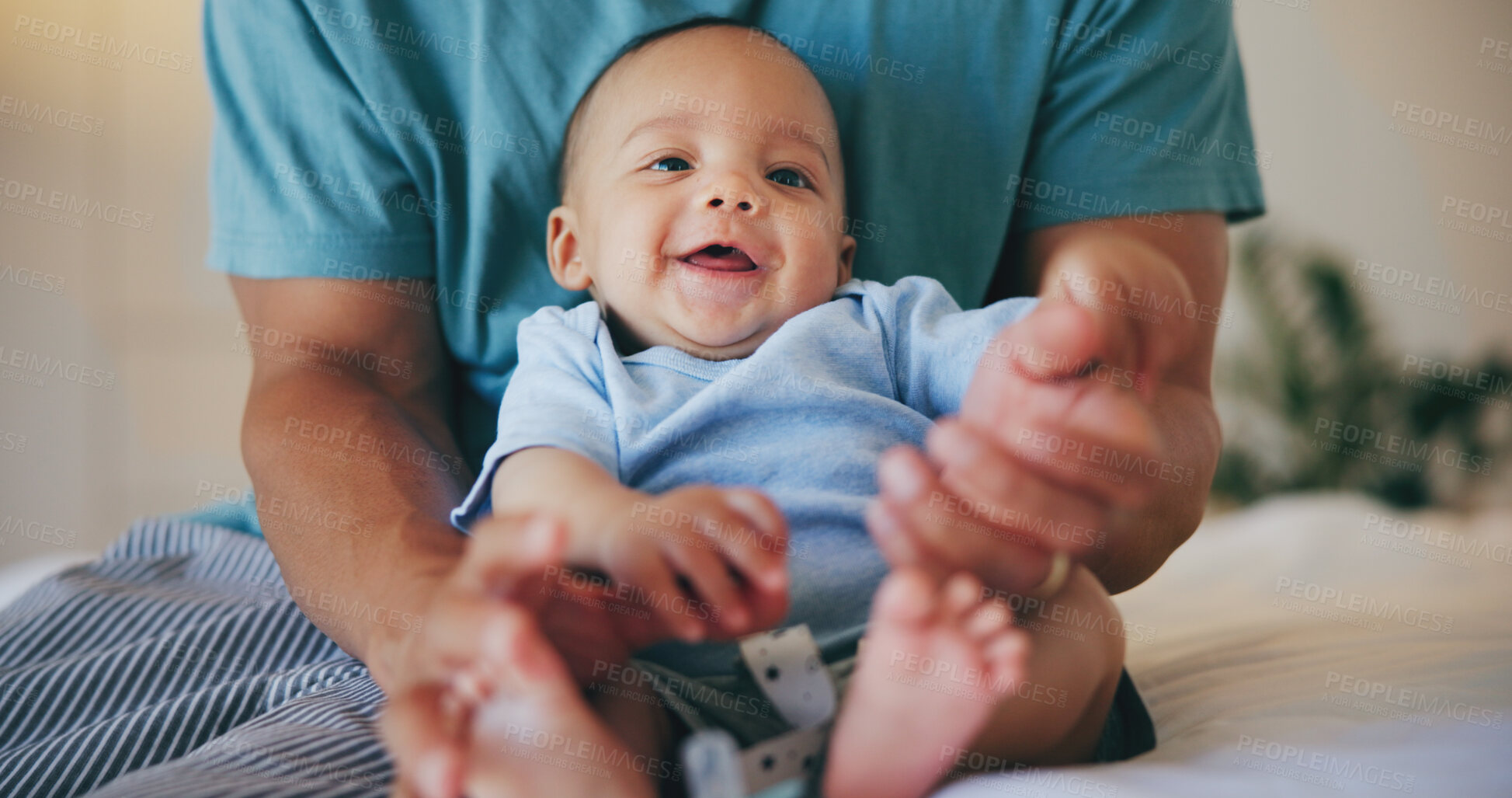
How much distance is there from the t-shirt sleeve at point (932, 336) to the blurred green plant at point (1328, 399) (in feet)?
8.07

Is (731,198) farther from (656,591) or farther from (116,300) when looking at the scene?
(116,300)

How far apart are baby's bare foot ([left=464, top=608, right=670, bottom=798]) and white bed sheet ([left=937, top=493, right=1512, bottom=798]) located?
0.62 feet

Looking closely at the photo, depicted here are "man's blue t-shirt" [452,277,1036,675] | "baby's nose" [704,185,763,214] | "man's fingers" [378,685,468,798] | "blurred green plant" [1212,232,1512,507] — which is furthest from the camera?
"blurred green plant" [1212,232,1512,507]

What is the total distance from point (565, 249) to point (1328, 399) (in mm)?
2674

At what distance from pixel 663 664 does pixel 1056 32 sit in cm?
72

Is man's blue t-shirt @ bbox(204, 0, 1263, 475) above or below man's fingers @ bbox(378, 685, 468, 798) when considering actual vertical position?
above

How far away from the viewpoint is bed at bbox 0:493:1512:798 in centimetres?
54

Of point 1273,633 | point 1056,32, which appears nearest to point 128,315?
point 1056,32

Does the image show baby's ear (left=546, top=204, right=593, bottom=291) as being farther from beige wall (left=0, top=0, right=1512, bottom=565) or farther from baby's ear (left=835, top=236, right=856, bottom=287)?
beige wall (left=0, top=0, right=1512, bottom=565)

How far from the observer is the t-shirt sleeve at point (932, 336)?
72cm

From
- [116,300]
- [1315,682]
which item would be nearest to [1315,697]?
[1315,682]

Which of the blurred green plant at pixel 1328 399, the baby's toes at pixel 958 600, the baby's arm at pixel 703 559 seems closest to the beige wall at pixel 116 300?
the baby's arm at pixel 703 559

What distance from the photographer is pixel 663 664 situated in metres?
0.63

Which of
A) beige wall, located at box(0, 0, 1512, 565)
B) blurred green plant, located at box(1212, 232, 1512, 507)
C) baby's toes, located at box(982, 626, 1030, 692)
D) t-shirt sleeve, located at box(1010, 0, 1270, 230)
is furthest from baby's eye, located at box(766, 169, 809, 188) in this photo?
blurred green plant, located at box(1212, 232, 1512, 507)
